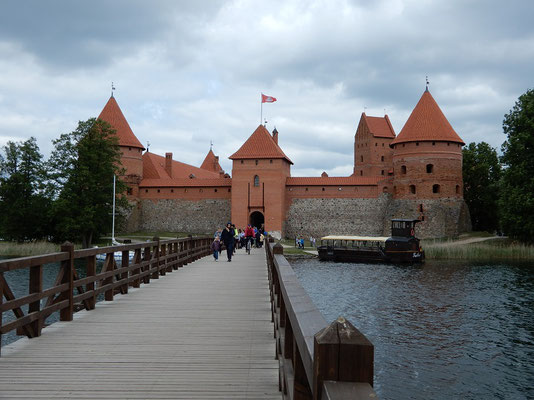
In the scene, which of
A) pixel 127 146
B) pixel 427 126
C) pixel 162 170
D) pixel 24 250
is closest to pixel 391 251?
pixel 427 126

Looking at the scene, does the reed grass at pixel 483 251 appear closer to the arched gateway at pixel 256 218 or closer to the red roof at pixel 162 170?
the arched gateway at pixel 256 218

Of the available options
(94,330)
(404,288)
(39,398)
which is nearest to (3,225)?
(404,288)

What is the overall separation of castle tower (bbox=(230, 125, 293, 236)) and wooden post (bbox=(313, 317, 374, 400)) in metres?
36.3

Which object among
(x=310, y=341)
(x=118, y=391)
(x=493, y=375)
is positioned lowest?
(x=493, y=375)

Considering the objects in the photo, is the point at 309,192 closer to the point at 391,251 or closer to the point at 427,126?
the point at 427,126

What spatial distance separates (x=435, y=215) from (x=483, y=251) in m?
7.88

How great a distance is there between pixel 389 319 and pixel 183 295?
279 inches

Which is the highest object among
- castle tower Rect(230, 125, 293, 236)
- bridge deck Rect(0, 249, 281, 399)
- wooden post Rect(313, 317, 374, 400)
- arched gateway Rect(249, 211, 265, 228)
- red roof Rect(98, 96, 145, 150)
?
red roof Rect(98, 96, 145, 150)

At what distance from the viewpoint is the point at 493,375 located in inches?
351

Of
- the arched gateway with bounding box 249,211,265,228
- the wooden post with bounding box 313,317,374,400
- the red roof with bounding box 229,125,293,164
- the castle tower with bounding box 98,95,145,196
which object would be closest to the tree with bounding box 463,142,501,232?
the red roof with bounding box 229,125,293,164

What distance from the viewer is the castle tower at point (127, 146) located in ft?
131

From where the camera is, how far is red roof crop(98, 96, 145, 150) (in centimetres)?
3973

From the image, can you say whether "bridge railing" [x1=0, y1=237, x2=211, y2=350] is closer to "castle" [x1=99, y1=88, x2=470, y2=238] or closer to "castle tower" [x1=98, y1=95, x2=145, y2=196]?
"castle" [x1=99, y1=88, x2=470, y2=238]

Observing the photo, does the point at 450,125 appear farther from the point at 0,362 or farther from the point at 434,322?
the point at 0,362
